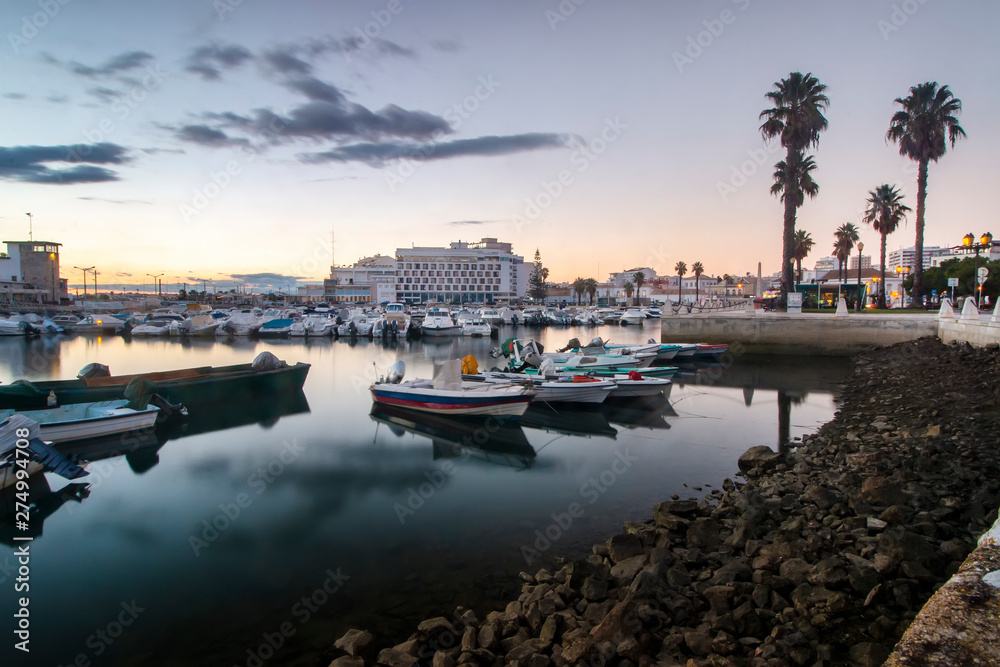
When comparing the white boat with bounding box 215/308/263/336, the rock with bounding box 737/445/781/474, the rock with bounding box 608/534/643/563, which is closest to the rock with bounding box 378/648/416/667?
the rock with bounding box 608/534/643/563

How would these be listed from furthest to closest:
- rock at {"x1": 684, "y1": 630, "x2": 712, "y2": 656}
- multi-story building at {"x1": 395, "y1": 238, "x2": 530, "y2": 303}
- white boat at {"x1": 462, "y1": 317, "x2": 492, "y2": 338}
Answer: multi-story building at {"x1": 395, "y1": 238, "x2": 530, "y2": 303} < white boat at {"x1": 462, "y1": 317, "x2": 492, "y2": 338} < rock at {"x1": 684, "y1": 630, "x2": 712, "y2": 656}

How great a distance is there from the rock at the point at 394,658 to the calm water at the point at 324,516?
0.83 metres

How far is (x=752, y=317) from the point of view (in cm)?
3456

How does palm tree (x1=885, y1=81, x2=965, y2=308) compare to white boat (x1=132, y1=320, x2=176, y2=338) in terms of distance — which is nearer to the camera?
palm tree (x1=885, y1=81, x2=965, y2=308)

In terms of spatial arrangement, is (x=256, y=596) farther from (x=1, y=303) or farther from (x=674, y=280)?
(x=674, y=280)

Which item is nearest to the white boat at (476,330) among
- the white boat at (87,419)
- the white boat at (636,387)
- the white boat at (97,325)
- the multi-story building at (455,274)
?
the white boat at (636,387)

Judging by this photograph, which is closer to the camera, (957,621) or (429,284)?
(957,621)

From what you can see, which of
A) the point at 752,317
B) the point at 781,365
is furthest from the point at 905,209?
the point at 781,365

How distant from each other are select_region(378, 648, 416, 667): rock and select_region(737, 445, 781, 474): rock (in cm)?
848

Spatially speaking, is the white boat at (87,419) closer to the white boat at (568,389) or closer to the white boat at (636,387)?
the white boat at (568,389)

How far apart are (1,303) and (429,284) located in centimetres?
9287

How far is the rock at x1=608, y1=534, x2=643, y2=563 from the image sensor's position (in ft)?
24.2

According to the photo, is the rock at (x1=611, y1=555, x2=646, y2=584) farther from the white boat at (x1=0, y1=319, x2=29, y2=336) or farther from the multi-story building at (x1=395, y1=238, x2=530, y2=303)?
the multi-story building at (x1=395, y1=238, x2=530, y2=303)

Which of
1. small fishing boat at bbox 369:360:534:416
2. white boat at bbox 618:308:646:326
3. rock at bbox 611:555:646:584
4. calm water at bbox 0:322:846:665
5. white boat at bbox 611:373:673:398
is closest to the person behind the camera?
rock at bbox 611:555:646:584
